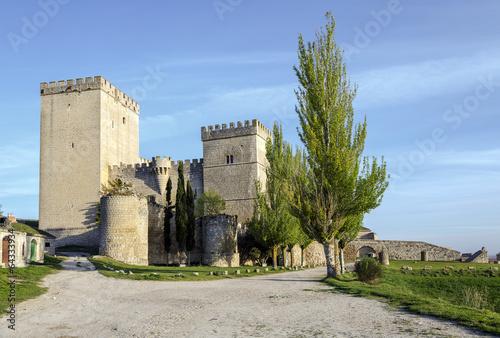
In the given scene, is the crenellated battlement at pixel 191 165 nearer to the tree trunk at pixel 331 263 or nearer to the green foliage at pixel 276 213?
the green foliage at pixel 276 213

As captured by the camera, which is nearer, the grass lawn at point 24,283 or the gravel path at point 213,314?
the gravel path at point 213,314

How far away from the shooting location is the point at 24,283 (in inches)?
579

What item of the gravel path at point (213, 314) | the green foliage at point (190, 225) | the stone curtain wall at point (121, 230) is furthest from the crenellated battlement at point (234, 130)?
the gravel path at point (213, 314)

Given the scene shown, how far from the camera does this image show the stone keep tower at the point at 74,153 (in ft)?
128

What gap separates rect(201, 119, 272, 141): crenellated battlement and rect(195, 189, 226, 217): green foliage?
5.83 meters

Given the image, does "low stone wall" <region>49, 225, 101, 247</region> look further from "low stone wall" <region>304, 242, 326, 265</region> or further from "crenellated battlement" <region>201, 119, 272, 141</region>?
"low stone wall" <region>304, 242, 326, 265</region>

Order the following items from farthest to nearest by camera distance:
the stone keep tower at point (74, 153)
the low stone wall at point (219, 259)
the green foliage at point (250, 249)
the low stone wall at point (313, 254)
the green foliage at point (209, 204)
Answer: the stone keep tower at point (74, 153)
the low stone wall at point (313, 254)
the green foliage at point (209, 204)
the green foliage at point (250, 249)
the low stone wall at point (219, 259)

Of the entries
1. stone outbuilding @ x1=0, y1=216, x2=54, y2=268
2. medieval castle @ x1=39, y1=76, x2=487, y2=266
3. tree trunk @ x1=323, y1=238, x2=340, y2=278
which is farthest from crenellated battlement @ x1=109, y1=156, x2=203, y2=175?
tree trunk @ x1=323, y1=238, x2=340, y2=278

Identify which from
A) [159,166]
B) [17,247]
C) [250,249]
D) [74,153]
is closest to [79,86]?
[74,153]

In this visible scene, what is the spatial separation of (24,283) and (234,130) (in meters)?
27.9

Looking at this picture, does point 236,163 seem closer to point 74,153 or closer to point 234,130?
point 234,130

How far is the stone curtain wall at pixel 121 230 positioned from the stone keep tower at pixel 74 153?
12383mm

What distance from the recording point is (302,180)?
19.2m

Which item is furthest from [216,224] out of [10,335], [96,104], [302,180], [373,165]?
[10,335]
